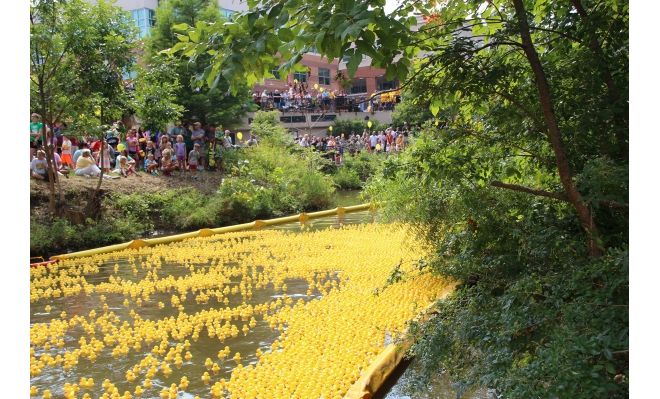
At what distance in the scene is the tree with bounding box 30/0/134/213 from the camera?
43.5 feet

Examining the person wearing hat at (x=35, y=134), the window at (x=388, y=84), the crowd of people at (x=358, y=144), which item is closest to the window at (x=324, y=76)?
the window at (x=388, y=84)

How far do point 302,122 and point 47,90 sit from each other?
22886mm

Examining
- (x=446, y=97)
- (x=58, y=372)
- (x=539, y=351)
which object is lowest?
(x=58, y=372)

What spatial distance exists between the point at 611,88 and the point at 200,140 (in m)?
19.1

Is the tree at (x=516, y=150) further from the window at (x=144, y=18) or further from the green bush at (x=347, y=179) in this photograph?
the window at (x=144, y=18)

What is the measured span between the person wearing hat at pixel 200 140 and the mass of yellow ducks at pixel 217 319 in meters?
9.20

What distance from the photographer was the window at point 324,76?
47.0 m

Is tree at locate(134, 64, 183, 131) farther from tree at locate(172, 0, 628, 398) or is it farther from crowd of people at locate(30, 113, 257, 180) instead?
tree at locate(172, 0, 628, 398)

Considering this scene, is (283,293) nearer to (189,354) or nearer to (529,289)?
(189,354)

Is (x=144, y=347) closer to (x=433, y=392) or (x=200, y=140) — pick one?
(x=433, y=392)

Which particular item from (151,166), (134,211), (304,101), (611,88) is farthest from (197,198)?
(304,101)

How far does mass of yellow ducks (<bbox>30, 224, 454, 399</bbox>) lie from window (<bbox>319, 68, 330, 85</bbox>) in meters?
35.6

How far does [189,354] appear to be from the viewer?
253 inches

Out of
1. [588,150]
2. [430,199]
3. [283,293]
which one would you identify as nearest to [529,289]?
[588,150]
